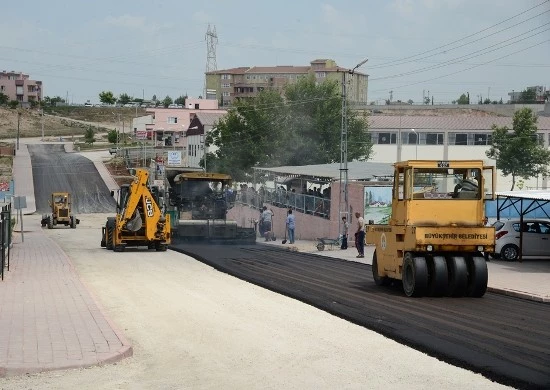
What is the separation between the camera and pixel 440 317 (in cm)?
1794

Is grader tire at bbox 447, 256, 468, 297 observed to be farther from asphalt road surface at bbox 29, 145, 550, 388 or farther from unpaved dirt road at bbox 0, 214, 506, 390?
unpaved dirt road at bbox 0, 214, 506, 390

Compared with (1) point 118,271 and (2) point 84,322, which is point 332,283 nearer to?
(1) point 118,271

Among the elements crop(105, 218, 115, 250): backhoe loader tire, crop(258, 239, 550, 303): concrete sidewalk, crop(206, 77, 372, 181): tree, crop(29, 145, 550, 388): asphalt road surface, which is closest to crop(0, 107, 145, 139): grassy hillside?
crop(206, 77, 372, 181): tree

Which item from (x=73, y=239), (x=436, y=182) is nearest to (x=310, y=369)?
(x=436, y=182)

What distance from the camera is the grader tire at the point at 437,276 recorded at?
70.5 ft

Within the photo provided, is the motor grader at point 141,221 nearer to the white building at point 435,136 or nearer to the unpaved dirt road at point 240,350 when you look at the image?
the unpaved dirt road at point 240,350

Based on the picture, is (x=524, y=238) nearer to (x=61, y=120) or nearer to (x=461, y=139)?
(x=461, y=139)

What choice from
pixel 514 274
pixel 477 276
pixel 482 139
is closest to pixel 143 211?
pixel 514 274

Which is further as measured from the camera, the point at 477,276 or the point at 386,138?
the point at 386,138

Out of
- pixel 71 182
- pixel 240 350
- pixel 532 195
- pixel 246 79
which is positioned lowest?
pixel 240 350

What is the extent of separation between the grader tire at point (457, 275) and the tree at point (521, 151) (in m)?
46.0

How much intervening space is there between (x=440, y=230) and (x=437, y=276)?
3.43ft

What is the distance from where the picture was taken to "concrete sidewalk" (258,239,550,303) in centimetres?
2295

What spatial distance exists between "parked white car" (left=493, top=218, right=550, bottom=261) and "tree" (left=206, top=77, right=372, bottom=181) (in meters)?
40.1
